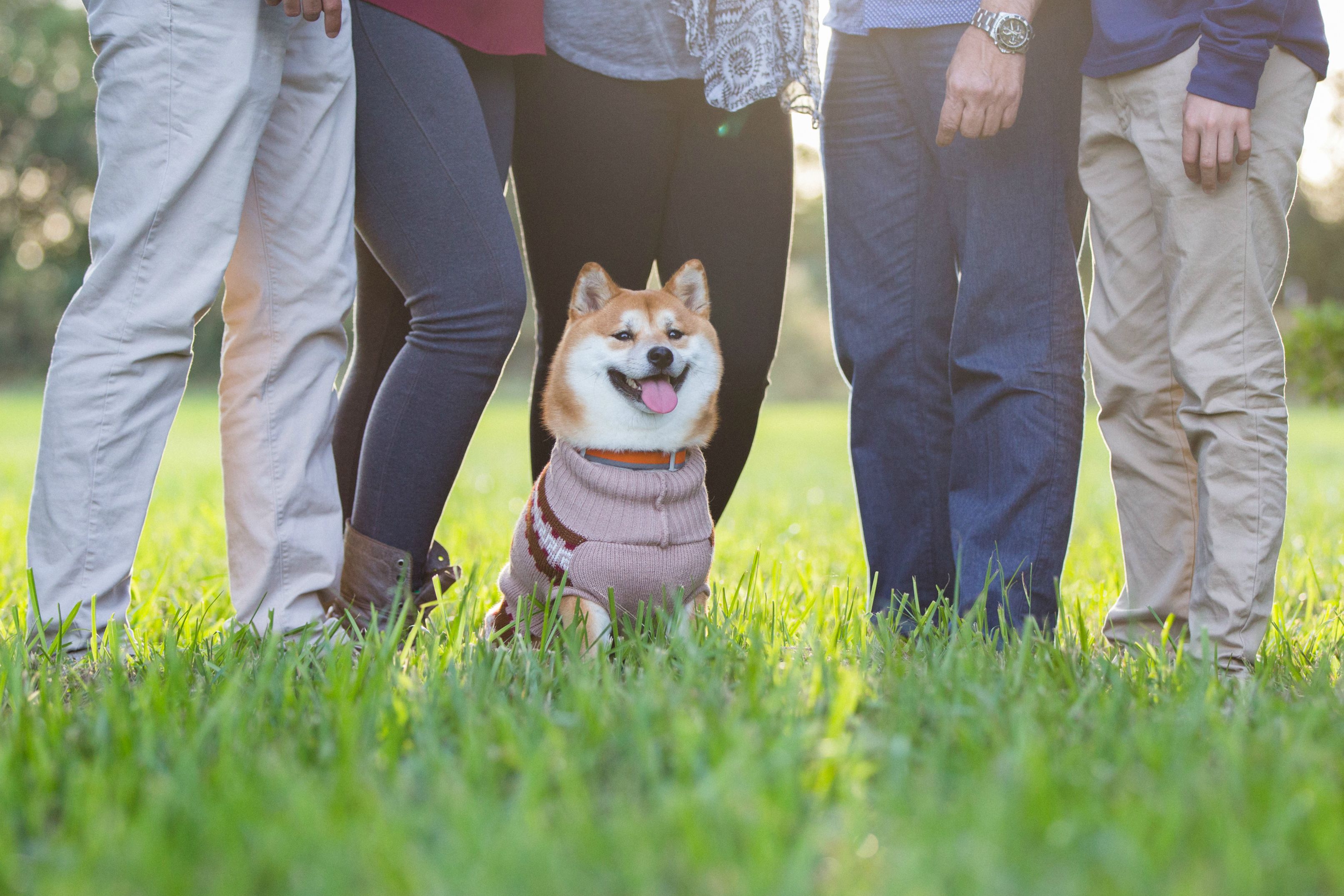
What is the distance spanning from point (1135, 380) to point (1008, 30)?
2.43ft

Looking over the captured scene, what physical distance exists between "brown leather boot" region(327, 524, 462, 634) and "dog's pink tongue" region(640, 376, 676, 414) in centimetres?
57

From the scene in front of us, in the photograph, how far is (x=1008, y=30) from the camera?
202 cm

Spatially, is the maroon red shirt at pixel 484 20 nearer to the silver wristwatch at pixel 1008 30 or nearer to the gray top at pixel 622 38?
the gray top at pixel 622 38

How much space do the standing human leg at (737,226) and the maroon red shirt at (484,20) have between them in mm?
374

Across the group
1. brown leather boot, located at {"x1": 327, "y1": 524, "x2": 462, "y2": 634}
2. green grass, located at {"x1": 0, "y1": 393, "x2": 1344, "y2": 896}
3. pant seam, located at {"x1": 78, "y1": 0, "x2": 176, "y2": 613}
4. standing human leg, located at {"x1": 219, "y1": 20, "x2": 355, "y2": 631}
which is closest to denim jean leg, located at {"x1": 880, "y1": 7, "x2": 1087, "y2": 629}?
Answer: green grass, located at {"x1": 0, "y1": 393, "x2": 1344, "y2": 896}

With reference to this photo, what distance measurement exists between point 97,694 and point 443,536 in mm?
2456

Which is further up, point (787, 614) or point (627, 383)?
point (627, 383)

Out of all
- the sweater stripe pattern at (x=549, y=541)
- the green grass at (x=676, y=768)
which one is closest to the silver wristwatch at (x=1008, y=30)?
the green grass at (x=676, y=768)

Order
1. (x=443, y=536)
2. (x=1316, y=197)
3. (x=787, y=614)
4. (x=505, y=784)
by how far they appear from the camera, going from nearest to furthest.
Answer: (x=505, y=784) → (x=787, y=614) → (x=443, y=536) → (x=1316, y=197)

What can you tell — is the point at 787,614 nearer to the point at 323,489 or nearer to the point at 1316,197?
the point at 323,489

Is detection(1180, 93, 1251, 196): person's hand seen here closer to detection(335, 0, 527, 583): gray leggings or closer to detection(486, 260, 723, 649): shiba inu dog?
detection(486, 260, 723, 649): shiba inu dog

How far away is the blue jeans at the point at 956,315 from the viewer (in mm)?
2146

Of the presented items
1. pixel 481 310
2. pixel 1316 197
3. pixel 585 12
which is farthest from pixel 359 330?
pixel 1316 197

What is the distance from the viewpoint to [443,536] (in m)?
4.03
